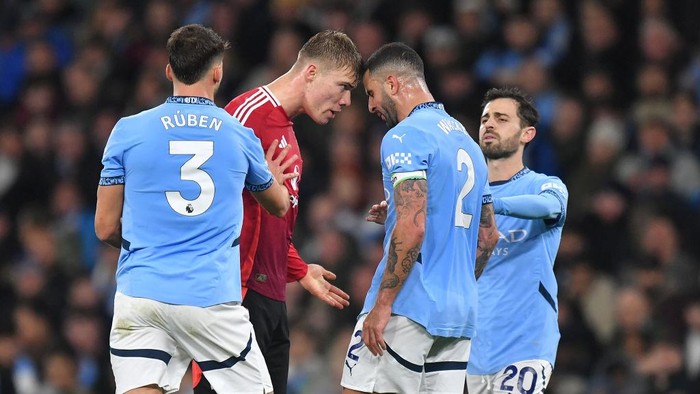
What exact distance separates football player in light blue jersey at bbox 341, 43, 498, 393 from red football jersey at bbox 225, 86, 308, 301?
64 cm

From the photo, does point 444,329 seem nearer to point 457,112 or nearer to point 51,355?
point 457,112

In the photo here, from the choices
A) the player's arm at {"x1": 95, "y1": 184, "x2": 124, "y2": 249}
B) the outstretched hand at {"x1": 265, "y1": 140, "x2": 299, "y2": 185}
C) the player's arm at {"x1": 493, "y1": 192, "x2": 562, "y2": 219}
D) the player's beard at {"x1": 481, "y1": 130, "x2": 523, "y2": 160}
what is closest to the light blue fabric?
the player's arm at {"x1": 493, "y1": 192, "x2": 562, "y2": 219}

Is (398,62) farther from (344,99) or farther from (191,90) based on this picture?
(191,90)

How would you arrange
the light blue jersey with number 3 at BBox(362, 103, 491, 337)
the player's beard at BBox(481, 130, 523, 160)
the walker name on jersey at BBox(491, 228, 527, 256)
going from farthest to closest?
1. the player's beard at BBox(481, 130, 523, 160)
2. the walker name on jersey at BBox(491, 228, 527, 256)
3. the light blue jersey with number 3 at BBox(362, 103, 491, 337)

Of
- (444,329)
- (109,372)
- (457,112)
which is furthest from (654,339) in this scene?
(109,372)

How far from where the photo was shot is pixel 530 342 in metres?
7.17

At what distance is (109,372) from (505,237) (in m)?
5.73

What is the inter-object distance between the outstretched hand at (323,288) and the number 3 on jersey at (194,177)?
1.36 meters

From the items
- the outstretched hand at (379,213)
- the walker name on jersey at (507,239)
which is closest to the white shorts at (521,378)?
the walker name on jersey at (507,239)

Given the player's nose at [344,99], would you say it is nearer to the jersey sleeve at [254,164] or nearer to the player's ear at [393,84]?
the player's ear at [393,84]

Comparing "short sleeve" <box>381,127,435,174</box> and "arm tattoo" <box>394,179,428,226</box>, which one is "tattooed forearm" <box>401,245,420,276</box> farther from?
"short sleeve" <box>381,127,435,174</box>

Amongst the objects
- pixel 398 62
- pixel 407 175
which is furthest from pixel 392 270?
pixel 398 62

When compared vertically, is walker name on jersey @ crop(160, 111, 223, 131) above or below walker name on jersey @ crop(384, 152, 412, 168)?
above

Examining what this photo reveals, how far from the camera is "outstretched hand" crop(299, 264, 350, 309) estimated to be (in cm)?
697
